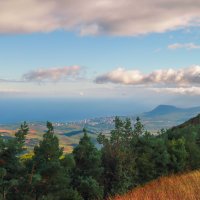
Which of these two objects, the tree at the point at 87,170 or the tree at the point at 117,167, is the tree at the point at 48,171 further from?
the tree at the point at 117,167

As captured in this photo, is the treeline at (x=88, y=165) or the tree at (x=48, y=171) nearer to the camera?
the treeline at (x=88, y=165)

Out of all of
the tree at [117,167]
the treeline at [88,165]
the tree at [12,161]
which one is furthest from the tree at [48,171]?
the tree at [117,167]

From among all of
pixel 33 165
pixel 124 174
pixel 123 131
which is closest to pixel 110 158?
pixel 124 174

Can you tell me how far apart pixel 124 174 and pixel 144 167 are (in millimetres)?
3115

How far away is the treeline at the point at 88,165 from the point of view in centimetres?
1741

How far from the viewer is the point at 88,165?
21.5 metres

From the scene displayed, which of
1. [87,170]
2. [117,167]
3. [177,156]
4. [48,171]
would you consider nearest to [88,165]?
[87,170]

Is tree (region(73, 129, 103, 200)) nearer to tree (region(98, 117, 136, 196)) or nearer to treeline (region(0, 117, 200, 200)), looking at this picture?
treeline (region(0, 117, 200, 200))

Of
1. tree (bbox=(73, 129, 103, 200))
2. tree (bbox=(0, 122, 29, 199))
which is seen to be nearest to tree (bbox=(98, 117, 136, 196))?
tree (bbox=(73, 129, 103, 200))

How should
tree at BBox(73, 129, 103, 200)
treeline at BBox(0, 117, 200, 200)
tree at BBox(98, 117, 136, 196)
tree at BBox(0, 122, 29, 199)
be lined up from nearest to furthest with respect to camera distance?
tree at BBox(0, 122, 29, 199), treeline at BBox(0, 117, 200, 200), tree at BBox(73, 129, 103, 200), tree at BBox(98, 117, 136, 196)

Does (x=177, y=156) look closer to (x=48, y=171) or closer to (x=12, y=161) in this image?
(x=48, y=171)

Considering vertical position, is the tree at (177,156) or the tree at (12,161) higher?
the tree at (12,161)

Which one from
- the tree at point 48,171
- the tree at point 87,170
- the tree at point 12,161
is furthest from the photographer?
the tree at point 87,170

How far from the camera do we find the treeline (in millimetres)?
17406
